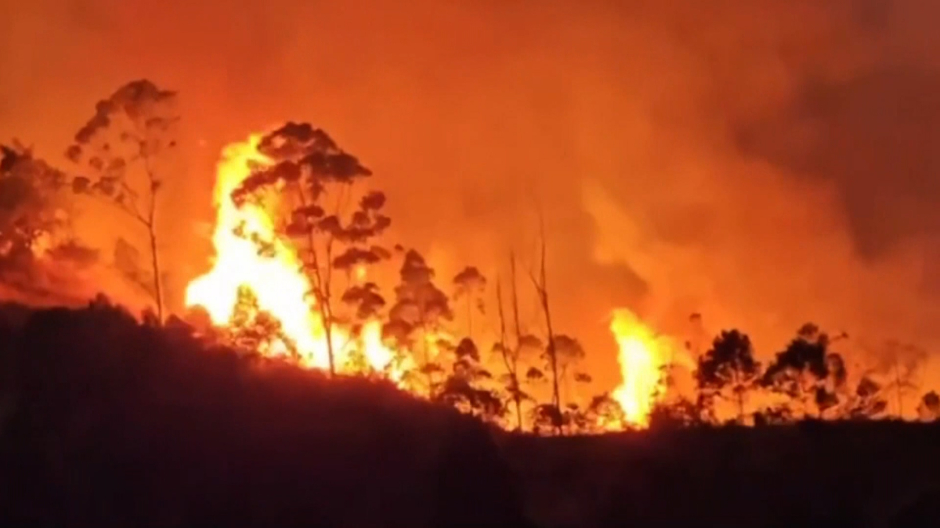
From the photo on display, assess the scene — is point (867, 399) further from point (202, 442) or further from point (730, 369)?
point (202, 442)

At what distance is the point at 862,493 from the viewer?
40.9 metres

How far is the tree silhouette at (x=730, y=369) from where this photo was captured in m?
68.6

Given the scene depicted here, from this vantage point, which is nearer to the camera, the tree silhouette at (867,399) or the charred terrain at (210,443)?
the charred terrain at (210,443)

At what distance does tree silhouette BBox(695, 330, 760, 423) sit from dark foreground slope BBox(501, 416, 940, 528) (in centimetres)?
Result: 2424

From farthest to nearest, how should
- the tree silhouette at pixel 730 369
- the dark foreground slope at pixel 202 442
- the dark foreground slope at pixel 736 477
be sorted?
the tree silhouette at pixel 730 369
the dark foreground slope at pixel 736 477
the dark foreground slope at pixel 202 442

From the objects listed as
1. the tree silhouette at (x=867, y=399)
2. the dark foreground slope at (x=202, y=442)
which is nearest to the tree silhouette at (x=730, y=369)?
the tree silhouette at (x=867, y=399)

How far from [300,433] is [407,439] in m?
1.86

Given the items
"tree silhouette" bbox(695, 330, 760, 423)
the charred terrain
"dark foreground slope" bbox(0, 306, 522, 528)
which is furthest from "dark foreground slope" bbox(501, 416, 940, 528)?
"tree silhouette" bbox(695, 330, 760, 423)

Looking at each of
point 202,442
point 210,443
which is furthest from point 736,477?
point 202,442

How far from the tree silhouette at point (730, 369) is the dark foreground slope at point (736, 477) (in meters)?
24.2

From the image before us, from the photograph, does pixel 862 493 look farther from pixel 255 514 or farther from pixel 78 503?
pixel 78 503

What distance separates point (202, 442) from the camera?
3111 cm

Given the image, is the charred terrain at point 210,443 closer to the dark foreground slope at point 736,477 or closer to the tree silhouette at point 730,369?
the dark foreground slope at point 736,477

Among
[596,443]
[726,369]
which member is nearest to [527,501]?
[596,443]
